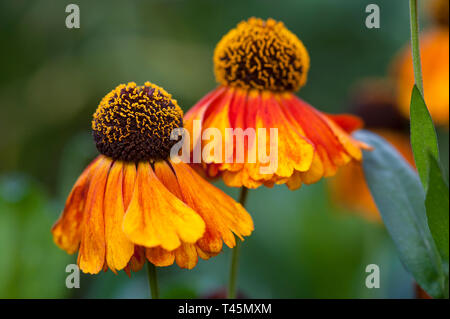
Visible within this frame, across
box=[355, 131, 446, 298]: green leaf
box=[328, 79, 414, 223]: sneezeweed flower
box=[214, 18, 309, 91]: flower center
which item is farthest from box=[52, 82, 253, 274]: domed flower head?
box=[328, 79, 414, 223]: sneezeweed flower

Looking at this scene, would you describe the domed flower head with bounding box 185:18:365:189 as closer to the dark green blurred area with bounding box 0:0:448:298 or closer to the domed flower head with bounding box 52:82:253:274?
the domed flower head with bounding box 52:82:253:274

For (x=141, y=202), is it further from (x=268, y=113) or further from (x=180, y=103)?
(x=180, y=103)

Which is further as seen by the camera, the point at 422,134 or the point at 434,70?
the point at 434,70

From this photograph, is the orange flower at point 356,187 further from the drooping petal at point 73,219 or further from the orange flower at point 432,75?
the drooping petal at point 73,219

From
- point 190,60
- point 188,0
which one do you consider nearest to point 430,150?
point 190,60

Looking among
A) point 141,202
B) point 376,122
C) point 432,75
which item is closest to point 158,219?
point 141,202

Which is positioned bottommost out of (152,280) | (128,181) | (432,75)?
(152,280)
